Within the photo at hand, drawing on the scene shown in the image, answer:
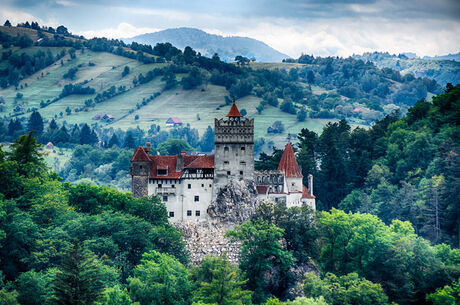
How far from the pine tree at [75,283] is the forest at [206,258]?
0.26ft

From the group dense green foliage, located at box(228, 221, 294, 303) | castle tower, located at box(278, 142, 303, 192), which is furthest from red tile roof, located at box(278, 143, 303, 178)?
dense green foliage, located at box(228, 221, 294, 303)

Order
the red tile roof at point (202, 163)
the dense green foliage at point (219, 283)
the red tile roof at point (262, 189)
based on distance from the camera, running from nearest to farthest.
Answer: the dense green foliage at point (219, 283), the red tile roof at point (202, 163), the red tile roof at point (262, 189)

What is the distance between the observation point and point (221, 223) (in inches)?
3172

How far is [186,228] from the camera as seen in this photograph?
80438 millimetres

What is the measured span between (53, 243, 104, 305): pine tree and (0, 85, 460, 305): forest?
8 cm

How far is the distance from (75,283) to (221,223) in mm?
25425

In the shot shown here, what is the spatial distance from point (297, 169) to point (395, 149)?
99.3 feet

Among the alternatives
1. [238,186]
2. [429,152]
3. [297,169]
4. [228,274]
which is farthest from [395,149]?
[228,274]

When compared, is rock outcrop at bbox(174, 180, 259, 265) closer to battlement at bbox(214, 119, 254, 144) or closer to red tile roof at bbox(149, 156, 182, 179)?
battlement at bbox(214, 119, 254, 144)

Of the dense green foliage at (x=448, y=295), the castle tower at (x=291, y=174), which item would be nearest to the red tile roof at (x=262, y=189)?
the castle tower at (x=291, y=174)

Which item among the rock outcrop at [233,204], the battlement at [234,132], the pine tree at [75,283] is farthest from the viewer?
the battlement at [234,132]

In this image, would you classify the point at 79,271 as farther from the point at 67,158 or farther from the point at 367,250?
the point at 67,158

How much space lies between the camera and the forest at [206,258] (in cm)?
6538

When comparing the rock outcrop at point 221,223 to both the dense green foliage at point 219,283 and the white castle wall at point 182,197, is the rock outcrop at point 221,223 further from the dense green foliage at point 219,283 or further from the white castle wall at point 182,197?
the dense green foliage at point 219,283
